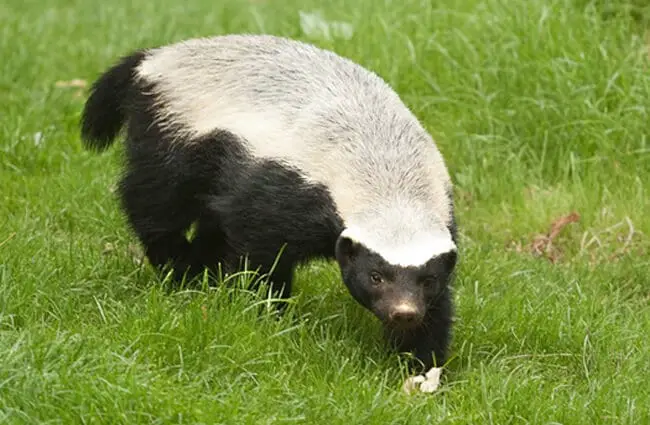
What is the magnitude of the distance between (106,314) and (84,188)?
6.82 feet

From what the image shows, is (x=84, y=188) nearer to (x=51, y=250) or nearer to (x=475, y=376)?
(x=51, y=250)

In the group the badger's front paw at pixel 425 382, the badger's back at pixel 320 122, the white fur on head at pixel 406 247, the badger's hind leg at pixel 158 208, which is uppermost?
the badger's back at pixel 320 122

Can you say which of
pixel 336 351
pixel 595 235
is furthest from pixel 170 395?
pixel 595 235

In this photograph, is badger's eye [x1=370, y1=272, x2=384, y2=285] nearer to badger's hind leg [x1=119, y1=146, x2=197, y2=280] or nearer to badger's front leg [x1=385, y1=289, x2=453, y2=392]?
badger's front leg [x1=385, y1=289, x2=453, y2=392]

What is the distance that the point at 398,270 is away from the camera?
4676mm

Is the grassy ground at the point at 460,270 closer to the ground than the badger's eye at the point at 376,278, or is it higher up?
closer to the ground

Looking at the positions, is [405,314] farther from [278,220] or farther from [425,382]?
[278,220]

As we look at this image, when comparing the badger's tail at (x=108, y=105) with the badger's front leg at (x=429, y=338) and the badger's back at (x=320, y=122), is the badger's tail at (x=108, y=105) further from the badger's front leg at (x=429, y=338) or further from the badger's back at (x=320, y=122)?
the badger's front leg at (x=429, y=338)

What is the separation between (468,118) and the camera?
7.55 meters

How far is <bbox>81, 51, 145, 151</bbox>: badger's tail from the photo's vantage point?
6.11 meters

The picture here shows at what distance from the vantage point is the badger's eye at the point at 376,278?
4762mm

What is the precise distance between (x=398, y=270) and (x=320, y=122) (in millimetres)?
816

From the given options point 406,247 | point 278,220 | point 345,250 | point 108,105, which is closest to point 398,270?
point 406,247

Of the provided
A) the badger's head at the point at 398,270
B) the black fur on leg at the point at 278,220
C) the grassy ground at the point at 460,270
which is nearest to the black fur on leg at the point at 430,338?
the grassy ground at the point at 460,270
